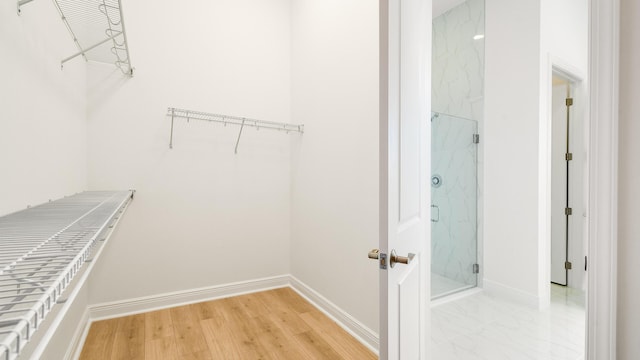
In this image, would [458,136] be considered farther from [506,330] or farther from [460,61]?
[506,330]

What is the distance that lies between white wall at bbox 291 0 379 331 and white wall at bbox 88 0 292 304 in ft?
0.80

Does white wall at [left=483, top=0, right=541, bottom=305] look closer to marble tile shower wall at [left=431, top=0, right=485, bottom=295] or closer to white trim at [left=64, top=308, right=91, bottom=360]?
marble tile shower wall at [left=431, top=0, right=485, bottom=295]

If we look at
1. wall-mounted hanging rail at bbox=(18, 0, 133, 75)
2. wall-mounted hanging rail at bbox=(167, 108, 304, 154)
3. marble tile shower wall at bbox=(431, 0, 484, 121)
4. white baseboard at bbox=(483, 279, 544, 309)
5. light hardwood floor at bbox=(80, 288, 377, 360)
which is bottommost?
light hardwood floor at bbox=(80, 288, 377, 360)

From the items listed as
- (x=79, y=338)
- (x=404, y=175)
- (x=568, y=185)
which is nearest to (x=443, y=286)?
(x=568, y=185)

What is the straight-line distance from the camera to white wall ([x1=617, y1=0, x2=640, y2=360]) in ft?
2.63

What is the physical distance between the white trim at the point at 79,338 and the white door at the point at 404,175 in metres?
1.79

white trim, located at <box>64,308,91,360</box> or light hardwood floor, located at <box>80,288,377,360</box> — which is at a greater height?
white trim, located at <box>64,308,91,360</box>

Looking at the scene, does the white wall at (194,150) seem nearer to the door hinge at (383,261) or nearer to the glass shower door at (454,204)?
the glass shower door at (454,204)

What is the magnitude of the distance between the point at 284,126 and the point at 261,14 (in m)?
1.08

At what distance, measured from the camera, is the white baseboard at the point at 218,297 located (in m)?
1.87

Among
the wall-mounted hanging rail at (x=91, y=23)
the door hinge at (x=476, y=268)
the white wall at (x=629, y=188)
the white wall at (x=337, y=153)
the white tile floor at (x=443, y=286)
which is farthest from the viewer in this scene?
the door hinge at (x=476, y=268)

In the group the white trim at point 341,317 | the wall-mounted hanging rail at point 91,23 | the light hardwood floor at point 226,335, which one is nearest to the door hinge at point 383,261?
the white trim at point 341,317

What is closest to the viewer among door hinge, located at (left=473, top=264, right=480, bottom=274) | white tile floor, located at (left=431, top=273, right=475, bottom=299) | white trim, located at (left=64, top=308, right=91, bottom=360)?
white trim, located at (left=64, top=308, right=91, bottom=360)

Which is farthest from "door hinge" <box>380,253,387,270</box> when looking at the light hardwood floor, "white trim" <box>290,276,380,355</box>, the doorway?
the doorway
